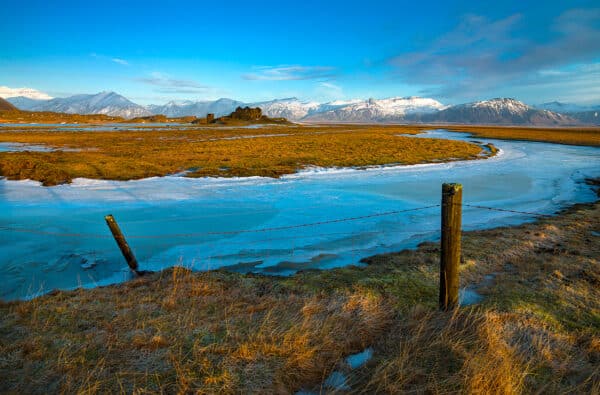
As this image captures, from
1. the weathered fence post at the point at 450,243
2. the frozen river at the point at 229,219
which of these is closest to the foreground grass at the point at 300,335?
the weathered fence post at the point at 450,243

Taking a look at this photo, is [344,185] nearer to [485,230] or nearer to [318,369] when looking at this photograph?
[485,230]

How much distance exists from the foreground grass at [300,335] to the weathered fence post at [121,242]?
3.62 feet

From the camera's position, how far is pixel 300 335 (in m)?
4.65

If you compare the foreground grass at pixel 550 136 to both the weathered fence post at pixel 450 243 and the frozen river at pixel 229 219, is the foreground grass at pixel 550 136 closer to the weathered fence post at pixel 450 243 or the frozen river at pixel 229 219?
the frozen river at pixel 229 219

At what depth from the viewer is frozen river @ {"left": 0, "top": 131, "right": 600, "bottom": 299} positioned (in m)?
9.53

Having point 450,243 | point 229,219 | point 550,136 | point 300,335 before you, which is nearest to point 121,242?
point 229,219

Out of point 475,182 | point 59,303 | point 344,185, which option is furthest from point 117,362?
point 475,182

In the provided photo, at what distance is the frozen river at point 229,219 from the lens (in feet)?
31.3

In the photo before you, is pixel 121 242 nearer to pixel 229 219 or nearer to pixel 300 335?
pixel 229 219

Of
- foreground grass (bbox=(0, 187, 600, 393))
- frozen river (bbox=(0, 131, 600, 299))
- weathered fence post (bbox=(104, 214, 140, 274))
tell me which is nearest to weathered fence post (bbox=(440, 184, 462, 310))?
foreground grass (bbox=(0, 187, 600, 393))

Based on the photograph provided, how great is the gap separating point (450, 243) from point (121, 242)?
7698 mm

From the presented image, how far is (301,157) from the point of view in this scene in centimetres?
3161

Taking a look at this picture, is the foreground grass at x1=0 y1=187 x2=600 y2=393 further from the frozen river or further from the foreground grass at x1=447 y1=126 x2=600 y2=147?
the foreground grass at x1=447 y1=126 x2=600 y2=147

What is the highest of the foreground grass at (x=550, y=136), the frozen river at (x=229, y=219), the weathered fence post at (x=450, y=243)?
the foreground grass at (x=550, y=136)
